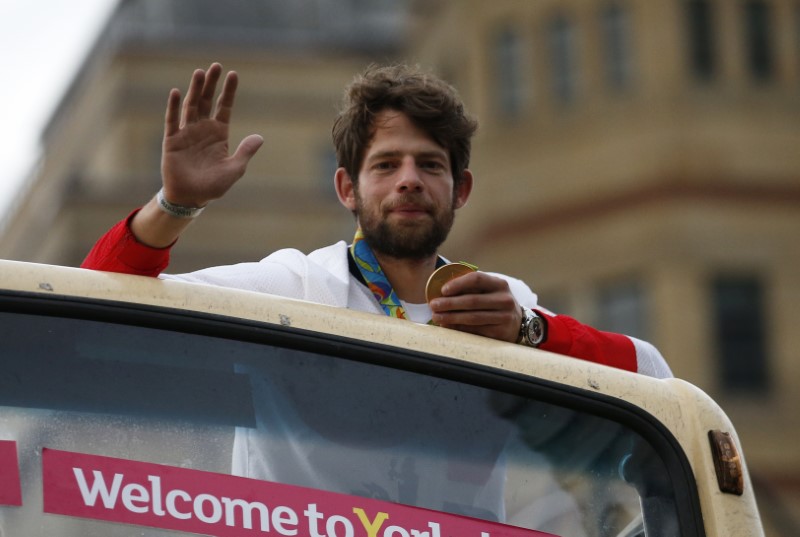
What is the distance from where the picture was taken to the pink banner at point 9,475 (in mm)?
2930

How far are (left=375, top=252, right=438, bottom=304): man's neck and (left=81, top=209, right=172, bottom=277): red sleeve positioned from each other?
63cm

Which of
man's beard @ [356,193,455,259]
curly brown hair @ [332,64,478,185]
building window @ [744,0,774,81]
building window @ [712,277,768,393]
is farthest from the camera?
building window @ [744,0,774,81]

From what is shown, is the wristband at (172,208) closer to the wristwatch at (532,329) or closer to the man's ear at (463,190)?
the wristwatch at (532,329)

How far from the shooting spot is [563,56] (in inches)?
1247

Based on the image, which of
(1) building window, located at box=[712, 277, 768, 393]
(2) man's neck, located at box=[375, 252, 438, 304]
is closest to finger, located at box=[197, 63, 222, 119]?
(2) man's neck, located at box=[375, 252, 438, 304]

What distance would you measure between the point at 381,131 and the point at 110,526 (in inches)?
54.8

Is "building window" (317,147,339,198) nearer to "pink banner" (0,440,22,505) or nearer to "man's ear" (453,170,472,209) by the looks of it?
"man's ear" (453,170,472,209)

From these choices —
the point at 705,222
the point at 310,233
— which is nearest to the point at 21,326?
the point at 705,222

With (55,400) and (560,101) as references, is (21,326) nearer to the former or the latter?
(55,400)

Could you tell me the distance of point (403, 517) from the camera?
316cm

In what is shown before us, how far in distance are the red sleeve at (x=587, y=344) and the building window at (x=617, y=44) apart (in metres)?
27.2

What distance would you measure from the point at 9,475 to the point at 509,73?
29.7 m

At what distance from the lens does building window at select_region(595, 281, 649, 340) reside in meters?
30.0

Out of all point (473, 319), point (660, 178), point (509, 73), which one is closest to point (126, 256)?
point (473, 319)
